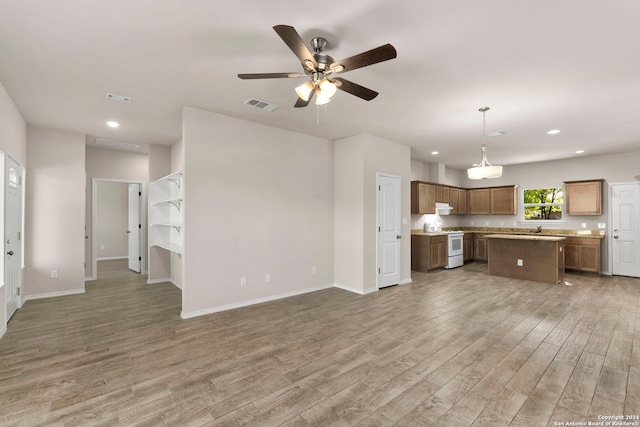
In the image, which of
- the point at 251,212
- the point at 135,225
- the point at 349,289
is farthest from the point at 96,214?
the point at 349,289

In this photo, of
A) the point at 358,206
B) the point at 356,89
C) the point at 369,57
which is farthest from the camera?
the point at 358,206

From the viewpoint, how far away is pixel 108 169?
20.9 feet

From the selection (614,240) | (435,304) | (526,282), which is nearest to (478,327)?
(435,304)

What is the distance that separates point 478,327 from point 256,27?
3.97 m

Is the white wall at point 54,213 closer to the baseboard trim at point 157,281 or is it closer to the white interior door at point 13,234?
the white interior door at point 13,234

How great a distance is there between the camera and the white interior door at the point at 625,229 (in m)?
6.54

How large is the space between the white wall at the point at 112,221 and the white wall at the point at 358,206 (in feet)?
24.2

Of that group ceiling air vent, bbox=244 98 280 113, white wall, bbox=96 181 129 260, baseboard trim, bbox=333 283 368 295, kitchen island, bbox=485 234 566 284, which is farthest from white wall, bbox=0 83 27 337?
kitchen island, bbox=485 234 566 284

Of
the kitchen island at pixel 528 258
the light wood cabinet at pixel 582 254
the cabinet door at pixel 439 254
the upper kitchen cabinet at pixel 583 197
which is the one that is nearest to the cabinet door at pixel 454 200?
the cabinet door at pixel 439 254

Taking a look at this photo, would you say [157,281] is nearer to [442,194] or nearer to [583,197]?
[442,194]

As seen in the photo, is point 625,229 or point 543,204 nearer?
point 625,229

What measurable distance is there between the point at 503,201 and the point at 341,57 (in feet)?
25.0

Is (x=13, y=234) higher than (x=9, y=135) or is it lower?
lower

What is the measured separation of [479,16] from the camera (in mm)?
2182
